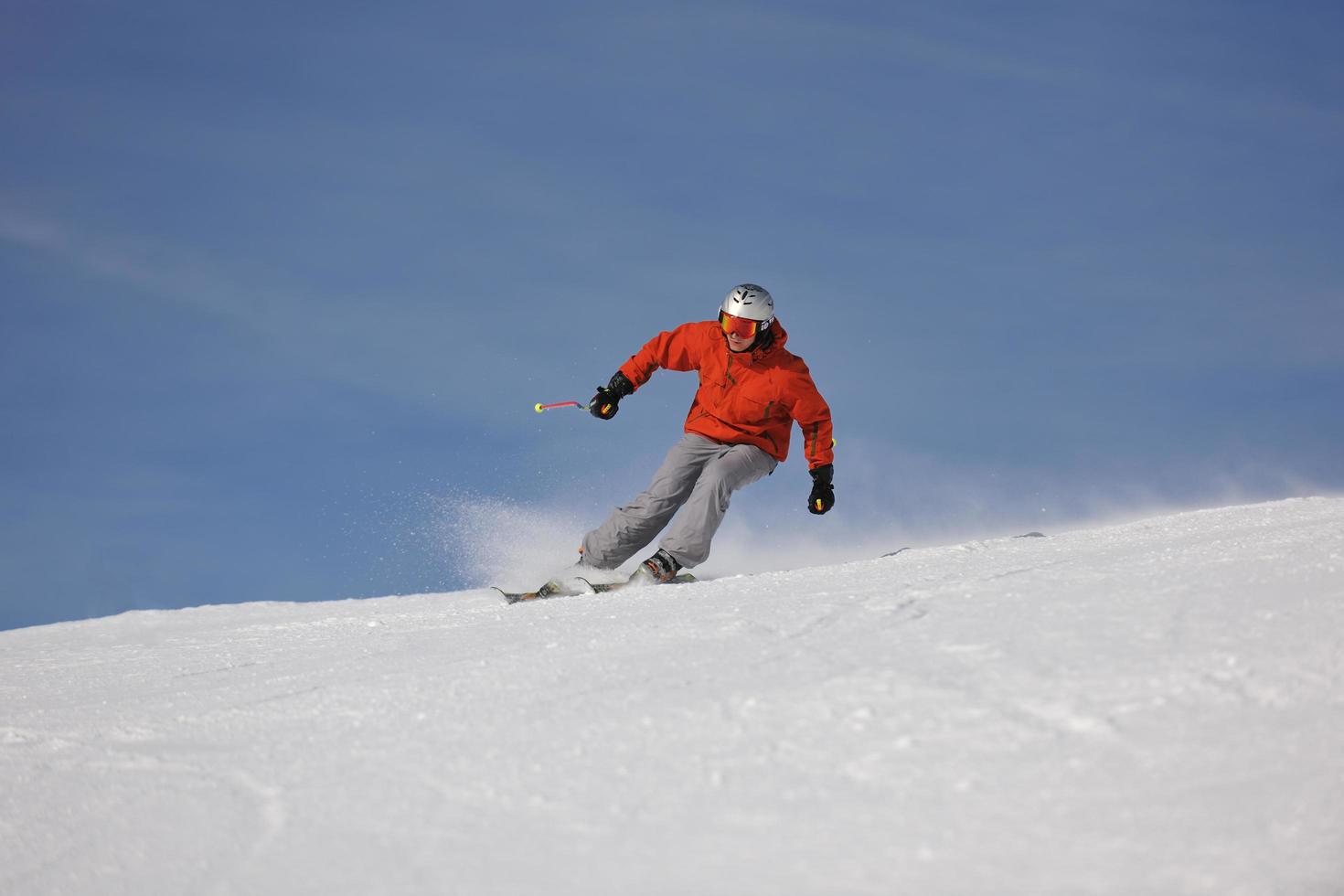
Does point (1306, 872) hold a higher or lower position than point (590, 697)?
lower

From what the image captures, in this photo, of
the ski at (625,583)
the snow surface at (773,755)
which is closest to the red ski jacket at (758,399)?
the ski at (625,583)

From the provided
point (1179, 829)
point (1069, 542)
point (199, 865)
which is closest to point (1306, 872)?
point (1179, 829)

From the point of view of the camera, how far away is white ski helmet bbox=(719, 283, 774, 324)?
21.6 ft

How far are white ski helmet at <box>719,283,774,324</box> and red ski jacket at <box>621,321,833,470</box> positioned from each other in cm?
14

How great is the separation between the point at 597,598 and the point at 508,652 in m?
1.47

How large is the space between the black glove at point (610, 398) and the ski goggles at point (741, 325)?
0.86 m

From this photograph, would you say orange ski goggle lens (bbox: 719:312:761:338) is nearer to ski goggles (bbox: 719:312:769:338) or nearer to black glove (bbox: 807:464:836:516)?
ski goggles (bbox: 719:312:769:338)

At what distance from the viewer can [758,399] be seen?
6.78 meters

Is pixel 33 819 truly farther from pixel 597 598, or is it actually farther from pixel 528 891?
pixel 597 598

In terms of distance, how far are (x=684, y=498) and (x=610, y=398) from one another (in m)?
0.83

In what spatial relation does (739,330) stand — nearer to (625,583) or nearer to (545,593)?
(625,583)

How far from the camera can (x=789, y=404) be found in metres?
6.79

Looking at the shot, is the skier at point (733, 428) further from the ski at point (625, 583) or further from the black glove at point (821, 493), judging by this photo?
the ski at point (625, 583)

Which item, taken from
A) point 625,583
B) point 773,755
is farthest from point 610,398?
point 773,755
